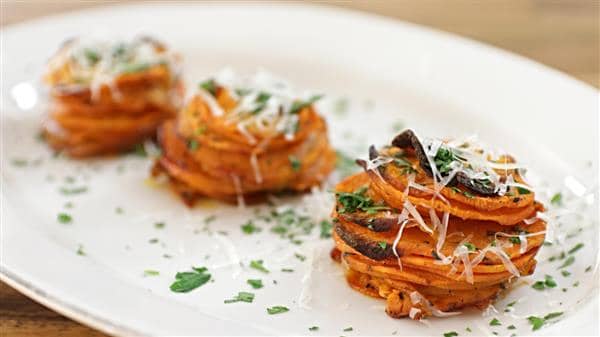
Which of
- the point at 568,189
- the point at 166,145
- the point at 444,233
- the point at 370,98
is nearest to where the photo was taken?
the point at 444,233

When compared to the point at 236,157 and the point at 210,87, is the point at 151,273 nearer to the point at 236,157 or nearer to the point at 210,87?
the point at 236,157

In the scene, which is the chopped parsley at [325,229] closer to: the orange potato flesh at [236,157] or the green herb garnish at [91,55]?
the orange potato flesh at [236,157]

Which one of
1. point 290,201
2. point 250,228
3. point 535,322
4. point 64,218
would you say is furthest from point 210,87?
point 535,322

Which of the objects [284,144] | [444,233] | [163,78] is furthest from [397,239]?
[163,78]

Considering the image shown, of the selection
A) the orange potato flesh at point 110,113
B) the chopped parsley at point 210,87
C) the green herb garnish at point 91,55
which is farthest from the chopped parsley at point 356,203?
the green herb garnish at point 91,55

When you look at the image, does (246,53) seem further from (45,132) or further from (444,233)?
(444,233)

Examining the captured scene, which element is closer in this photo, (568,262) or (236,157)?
(568,262)

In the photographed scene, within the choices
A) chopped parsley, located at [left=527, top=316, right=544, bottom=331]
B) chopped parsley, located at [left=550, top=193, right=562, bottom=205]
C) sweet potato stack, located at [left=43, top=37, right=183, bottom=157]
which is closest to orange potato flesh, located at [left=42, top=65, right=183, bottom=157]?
sweet potato stack, located at [left=43, top=37, right=183, bottom=157]
